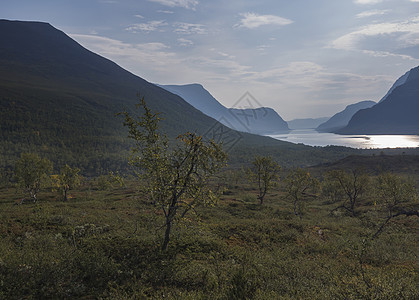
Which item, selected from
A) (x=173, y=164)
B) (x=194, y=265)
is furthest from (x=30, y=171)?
(x=194, y=265)

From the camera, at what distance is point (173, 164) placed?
1324 cm

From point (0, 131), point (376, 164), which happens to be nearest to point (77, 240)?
point (376, 164)

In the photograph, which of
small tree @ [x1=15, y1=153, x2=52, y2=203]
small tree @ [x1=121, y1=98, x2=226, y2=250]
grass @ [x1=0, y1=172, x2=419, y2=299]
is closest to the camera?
grass @ [x1=0, y1=172, x2=419, y2=299]

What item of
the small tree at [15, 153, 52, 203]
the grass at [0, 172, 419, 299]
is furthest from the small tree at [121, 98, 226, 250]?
the small tree at [15, 153, 52, 203]

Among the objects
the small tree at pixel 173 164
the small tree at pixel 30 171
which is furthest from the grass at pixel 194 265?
the small tree at pixel 30 171

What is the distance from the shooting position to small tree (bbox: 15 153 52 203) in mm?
41594

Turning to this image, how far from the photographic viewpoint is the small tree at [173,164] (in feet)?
41.4

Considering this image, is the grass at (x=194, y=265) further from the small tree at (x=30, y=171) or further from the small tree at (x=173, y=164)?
the small tree at (x=30, y=171)

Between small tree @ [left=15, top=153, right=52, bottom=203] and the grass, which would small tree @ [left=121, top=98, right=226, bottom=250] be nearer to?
the grass

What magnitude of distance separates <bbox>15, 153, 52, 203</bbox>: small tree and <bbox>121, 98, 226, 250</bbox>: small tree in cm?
4069

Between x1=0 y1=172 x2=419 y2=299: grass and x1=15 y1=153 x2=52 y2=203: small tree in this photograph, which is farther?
x1=15 y1=153 x2=52 y2=203: small tree

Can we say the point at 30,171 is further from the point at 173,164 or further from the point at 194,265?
the point at 194,265

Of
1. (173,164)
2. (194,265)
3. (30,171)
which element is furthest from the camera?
(30,171)

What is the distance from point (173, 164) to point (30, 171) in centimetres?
4220
